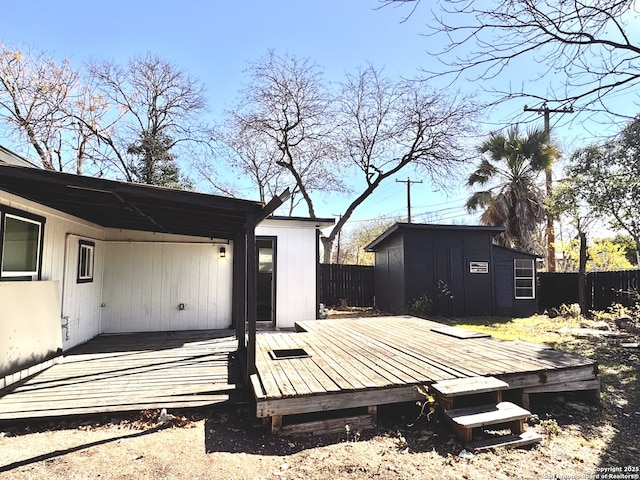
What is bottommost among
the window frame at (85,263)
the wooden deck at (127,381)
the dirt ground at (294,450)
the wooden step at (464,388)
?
the dirt ground at (294,450)

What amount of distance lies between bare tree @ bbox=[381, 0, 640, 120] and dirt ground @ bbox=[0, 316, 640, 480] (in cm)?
314

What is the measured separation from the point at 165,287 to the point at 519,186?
11088mm

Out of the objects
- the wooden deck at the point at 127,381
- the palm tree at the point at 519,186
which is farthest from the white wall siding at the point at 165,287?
the palm tree at the point at 519,186

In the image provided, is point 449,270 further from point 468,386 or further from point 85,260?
point 85,260

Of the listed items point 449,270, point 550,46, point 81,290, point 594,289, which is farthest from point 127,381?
point 594,289

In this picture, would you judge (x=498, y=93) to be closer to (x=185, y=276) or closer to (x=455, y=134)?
(x=185, y=276)

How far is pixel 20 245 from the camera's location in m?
3.94

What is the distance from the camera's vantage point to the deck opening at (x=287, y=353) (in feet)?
13.0

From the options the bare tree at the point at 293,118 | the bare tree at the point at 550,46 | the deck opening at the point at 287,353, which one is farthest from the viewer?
the bare tree at the point at 293,118

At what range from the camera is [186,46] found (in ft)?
35.3

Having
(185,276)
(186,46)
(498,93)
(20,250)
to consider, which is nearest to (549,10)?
(498,93)

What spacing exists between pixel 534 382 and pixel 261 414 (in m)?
2.53

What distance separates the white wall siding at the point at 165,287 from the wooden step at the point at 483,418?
4983 millimetres

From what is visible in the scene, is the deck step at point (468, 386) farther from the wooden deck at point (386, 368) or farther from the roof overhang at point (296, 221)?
the roof overhang at point (296, 221)
